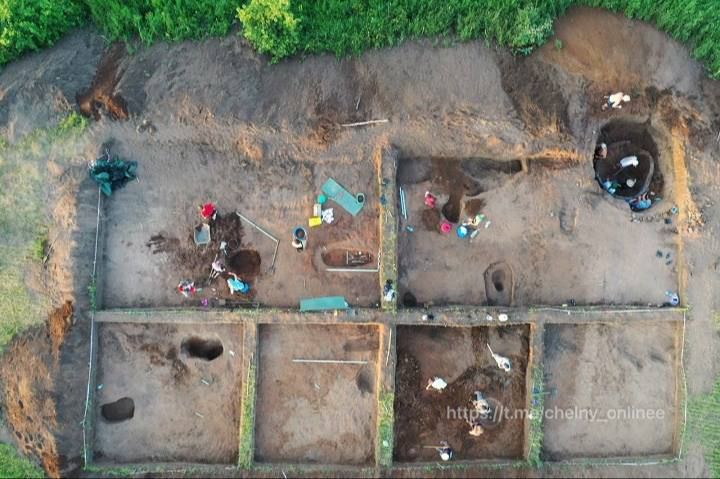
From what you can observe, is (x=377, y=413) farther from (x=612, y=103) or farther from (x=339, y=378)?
(x=612, y=103)

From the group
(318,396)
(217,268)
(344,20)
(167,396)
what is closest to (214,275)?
(217,268)

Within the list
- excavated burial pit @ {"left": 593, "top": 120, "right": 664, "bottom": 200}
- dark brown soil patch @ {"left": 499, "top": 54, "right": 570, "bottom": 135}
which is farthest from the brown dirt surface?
excavated burial pit @ {"left": 593, "top": 120, "right": 664, "bottom": 200}

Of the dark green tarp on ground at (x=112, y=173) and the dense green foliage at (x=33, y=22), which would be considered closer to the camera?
the dark green tarp on ground at (x=112, y=173)

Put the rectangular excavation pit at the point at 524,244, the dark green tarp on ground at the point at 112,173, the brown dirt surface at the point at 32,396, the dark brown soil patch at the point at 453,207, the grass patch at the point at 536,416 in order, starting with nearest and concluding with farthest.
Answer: the brown dirt surface at the point at 32,396, the dark green tarp on ground at the point at 112,173, the grass patch at the point at 536,416, the rectangular excavation pit at the point at 524,244, the dark brown soil patch at the point at 453,207

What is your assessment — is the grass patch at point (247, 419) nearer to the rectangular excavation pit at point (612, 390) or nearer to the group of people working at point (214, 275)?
the group of people working at point (214, 275)

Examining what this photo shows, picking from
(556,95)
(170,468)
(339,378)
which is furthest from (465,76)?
(170,468)

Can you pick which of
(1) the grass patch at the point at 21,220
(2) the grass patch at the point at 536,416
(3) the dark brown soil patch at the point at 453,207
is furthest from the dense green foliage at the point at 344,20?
(2) the grass patch at the point at 536,416
